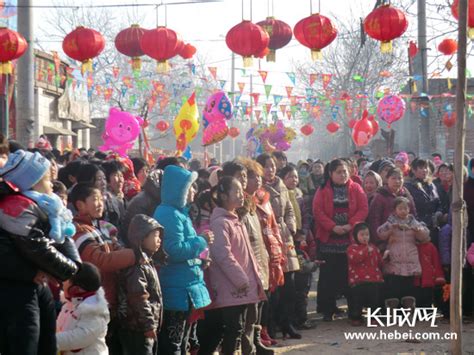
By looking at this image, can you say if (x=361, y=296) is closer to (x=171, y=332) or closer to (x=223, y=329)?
(x=223, y=329)

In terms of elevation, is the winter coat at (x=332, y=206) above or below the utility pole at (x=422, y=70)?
below

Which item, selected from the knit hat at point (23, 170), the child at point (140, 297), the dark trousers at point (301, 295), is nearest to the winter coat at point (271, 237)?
the dark trousers at point (301, 295)

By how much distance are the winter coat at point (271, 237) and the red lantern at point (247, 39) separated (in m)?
4.25

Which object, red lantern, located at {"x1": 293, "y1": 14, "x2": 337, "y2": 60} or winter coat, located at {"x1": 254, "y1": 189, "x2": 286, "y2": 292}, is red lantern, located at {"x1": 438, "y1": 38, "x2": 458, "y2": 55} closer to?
red lantern, located at {"x1": 293, "y1": 14, "x2": 337, "y2": 60}

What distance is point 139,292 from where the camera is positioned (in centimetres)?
542

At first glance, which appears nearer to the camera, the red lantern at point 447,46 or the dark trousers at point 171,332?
the dark trousers at point 171,332

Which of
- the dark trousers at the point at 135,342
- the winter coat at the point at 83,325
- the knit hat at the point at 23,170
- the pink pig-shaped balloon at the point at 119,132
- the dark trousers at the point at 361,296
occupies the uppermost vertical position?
the pink pig-shaped balloon at the point at 119,132

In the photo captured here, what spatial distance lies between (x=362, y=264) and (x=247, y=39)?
4072 millimetres

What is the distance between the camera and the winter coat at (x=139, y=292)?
5426 mm

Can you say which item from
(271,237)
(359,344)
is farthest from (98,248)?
(359,344)

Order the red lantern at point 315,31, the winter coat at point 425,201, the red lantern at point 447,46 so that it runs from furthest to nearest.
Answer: the red lantern at point 447,46
the red lantern at point 315,31
the winter coat at point 425,201

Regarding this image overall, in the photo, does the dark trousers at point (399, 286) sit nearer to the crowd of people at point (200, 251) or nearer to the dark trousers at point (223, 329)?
the crowd of people at point (200, 251)

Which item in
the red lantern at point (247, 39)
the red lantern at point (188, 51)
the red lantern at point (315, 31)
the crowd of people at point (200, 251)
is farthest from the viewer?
the red lantern at point (188, 51)

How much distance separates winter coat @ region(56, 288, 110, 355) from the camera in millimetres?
4930
